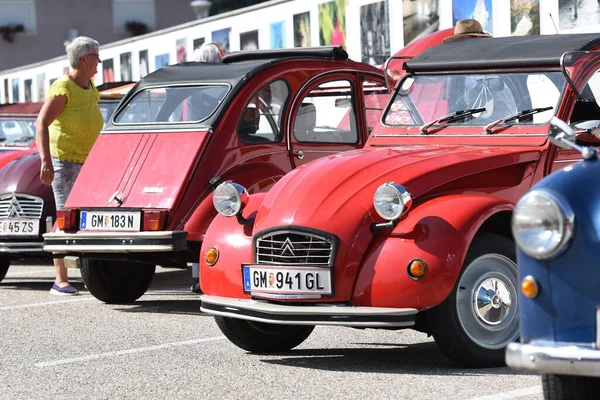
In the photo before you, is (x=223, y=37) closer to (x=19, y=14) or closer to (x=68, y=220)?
(x=68, y=220)

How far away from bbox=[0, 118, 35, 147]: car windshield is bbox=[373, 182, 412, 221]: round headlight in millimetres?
9627

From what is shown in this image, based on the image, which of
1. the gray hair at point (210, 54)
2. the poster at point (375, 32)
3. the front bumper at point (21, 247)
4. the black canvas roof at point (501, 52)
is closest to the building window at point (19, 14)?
the poster at point (375, 32)

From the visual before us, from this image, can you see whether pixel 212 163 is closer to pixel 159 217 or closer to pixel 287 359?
pixel 159 217

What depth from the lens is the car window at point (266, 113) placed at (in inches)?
397

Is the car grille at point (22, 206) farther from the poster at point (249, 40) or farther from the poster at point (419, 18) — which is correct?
the poster at point (249, 40)

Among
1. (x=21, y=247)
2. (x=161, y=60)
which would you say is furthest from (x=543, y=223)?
(x=161, y=60)

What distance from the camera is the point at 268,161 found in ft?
33.0

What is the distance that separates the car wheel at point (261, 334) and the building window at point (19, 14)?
54884mm

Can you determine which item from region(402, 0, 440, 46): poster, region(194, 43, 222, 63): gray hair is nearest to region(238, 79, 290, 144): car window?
region(194, 43, 222, 63): gray hair

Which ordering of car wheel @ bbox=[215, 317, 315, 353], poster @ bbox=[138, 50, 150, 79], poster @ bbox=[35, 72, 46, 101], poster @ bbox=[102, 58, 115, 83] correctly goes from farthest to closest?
poster @ bbox=[35, 72, 46, 101] < poster @ bbox=[102, 58, 115, 83] < poster @ bbox=[138, 50, 150, 79] < car wheel @ bbox=[215, 317, 315, 353]

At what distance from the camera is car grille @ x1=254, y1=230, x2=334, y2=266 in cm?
670

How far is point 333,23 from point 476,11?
13.9 ft

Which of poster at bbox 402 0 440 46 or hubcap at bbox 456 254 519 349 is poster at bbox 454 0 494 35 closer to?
poster at bbox 402 0 440 46

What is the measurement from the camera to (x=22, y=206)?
11758 mm
